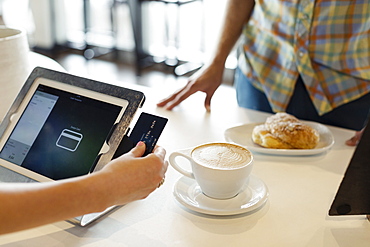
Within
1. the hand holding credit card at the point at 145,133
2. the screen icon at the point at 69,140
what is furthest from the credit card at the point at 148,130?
the screen icon at the point at 69,140

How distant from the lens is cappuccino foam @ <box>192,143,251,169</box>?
869 millimetres

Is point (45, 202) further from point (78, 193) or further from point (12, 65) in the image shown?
point (12, 65)

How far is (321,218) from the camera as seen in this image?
88cm

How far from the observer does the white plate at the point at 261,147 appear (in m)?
1.10

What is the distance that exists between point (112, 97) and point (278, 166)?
16.8 inches

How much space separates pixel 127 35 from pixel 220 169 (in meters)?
4.31

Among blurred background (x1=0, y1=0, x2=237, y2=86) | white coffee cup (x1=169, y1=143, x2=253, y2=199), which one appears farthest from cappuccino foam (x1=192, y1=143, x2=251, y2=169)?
blurred background (x1=0, y1=0, x2=237, y2=86)

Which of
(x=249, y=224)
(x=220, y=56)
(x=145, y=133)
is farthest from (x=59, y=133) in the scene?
(x=220, y=56)

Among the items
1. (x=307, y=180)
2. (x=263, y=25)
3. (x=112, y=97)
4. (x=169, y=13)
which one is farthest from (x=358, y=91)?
(x=169, y=13)

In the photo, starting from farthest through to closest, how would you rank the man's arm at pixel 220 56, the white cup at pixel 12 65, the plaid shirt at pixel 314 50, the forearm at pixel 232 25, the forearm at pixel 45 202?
the forearm at pixel 232 25, the man's arm at pixel 220 56, the plaid shirt at pixel 314 50, the white cup at pixel 12 65, the forearm at pixel 45 202

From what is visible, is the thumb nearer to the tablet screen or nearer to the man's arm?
the tablet screen

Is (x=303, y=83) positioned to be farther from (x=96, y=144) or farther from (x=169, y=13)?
(x=169, y=13)

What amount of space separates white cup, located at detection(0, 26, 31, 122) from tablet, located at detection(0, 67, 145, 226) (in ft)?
0.45

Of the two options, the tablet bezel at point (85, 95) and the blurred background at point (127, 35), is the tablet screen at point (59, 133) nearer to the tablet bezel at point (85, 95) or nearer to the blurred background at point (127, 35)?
the tablet bezel at point (85, 95)
